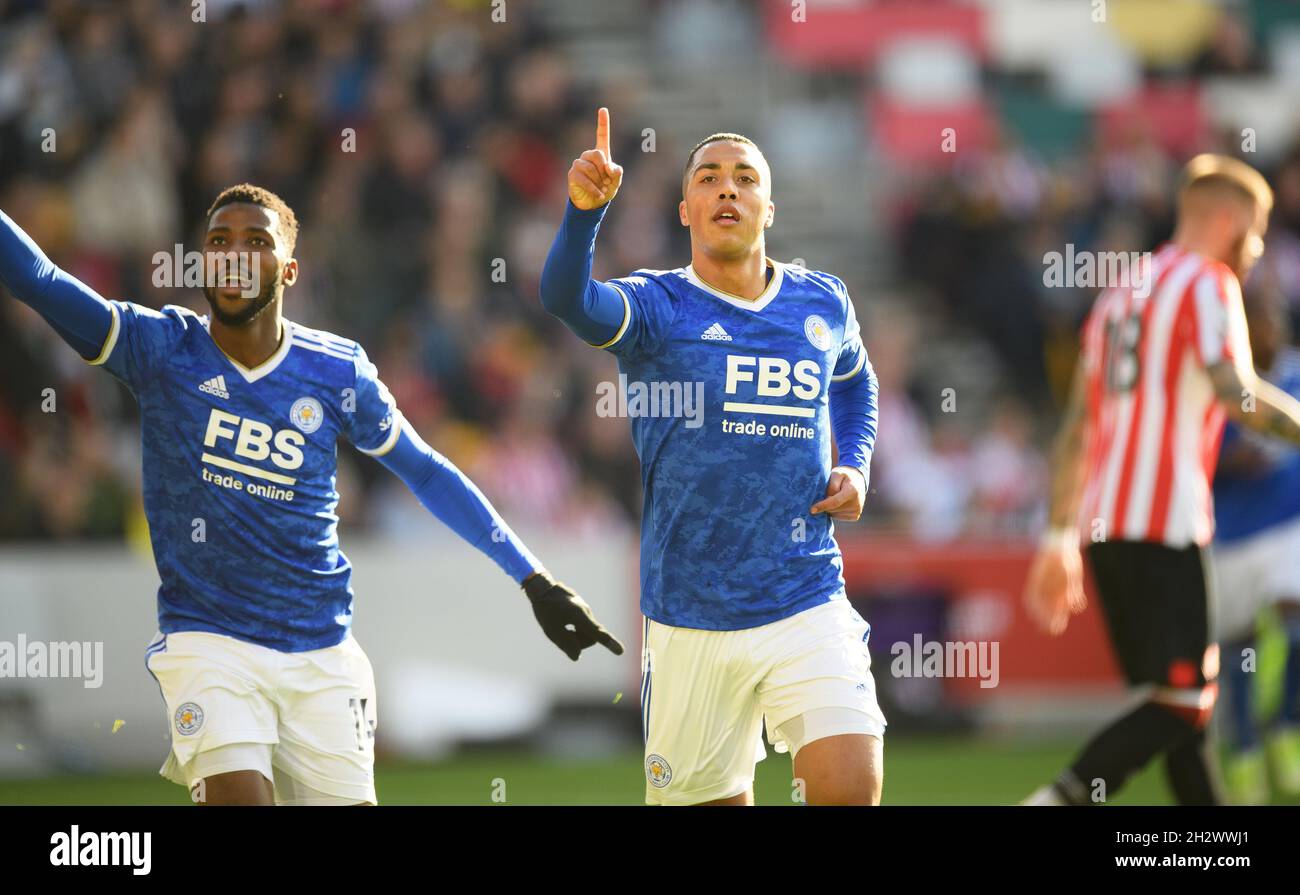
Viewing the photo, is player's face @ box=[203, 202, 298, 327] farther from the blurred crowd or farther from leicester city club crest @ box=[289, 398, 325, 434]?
the blurred crowd

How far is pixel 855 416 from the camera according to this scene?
5.73 metres

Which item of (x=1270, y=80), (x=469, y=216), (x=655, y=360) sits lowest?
(x=655, y=360)

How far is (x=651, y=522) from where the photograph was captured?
17.8ft

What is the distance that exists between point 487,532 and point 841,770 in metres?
1.30

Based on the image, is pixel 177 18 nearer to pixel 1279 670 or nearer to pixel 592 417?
pixel 592 417

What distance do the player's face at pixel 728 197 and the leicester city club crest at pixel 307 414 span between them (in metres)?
1.27

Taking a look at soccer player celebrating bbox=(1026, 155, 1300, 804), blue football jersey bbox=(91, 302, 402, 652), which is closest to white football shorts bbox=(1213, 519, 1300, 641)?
soccer player celebrating bbox=(1026, 155, 1300, 804)

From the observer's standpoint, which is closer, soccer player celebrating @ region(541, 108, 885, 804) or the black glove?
soccer player celebrating @ region(541, 108, 885, 804)

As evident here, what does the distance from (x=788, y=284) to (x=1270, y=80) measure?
555 inches

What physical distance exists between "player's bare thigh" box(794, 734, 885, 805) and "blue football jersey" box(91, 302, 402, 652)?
1.46 meters

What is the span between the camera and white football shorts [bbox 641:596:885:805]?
514cm

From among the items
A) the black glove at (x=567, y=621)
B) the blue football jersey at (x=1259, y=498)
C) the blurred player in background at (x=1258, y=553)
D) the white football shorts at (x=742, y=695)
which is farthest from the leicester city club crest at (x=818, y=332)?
the blue football jersey at (x=1259, y=498)
